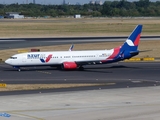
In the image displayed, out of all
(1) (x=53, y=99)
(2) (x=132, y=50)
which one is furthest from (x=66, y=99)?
(2) (x=132, y=50)

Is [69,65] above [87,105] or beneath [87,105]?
beneath

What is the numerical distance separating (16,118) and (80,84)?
2119 cm

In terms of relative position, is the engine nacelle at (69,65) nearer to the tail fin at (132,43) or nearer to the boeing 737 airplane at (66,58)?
the boeing 737 airplane at (66,58)

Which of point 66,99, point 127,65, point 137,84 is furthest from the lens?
point 127,65

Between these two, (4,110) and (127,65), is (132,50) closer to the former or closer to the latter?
(127,65)

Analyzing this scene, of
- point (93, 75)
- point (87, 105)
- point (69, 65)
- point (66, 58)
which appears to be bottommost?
point (93, 75)

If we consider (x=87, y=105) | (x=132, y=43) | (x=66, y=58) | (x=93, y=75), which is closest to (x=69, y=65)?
(x=66, y=58)

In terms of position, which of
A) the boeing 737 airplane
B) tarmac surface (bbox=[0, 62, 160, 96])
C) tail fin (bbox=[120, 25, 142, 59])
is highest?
tail fin (bbox=[120, 25, 142, 59])

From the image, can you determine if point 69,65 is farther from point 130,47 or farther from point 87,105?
point 87,105

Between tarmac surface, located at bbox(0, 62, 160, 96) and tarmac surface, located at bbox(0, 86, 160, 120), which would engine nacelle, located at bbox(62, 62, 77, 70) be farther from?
tarmac surface, located at bbox(0, 86, 160, 120)

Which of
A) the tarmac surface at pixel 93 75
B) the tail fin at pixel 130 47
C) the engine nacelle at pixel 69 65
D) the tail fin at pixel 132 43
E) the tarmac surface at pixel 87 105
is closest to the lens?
the tarmac surface at pixel 87 105

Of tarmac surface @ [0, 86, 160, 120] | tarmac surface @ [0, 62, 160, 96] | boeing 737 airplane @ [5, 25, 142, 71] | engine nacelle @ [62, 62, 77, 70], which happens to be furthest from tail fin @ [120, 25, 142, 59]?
tarmac surface @ [0, 86, 160, 120]

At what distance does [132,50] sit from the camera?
76.1 metres

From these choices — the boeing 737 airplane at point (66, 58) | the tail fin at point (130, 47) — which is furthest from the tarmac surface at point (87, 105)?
the tail fin at point (130, 47)
